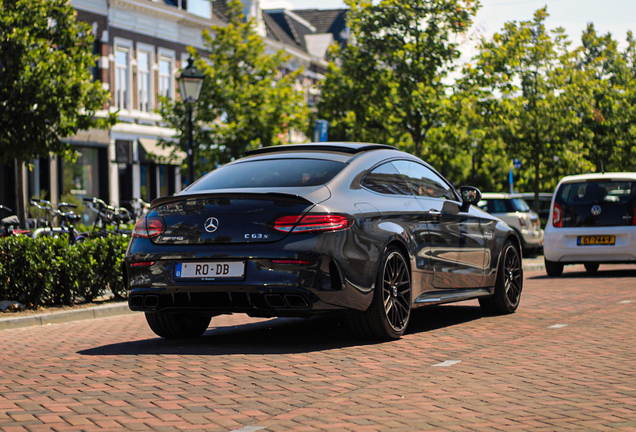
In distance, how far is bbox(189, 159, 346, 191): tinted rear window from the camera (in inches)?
278

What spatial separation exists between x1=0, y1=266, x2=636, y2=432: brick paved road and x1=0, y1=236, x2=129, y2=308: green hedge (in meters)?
1.38

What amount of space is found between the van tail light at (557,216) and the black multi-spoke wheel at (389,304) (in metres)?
8.53

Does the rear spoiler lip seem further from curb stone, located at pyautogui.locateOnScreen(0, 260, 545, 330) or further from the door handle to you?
curb stone, located at pyautogui.locateOnScreen(0, 260, 545, 330)

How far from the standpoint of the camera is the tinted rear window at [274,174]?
23.2 ft

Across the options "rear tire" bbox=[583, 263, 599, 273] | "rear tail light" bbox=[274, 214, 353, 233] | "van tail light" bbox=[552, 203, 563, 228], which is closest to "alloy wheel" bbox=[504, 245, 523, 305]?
"rear tail light" bbox=[274, 214, 353, 233]

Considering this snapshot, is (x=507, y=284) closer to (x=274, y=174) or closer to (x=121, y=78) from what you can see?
(x=274, y=174)

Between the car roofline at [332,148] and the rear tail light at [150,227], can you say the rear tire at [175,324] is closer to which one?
the rear tail light at [150,227]

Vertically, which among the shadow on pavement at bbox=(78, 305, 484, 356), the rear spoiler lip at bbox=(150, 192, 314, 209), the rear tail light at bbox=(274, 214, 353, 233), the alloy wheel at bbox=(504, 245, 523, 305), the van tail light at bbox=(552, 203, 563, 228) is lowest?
the shadow on pavement at bbox=(78, 305, 484, 356)

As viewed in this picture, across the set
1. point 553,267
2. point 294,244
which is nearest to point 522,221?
point 553,267

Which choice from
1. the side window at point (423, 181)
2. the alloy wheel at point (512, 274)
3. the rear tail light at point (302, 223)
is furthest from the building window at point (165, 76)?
the rear tail light at point (302, 223)

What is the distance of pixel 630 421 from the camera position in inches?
182

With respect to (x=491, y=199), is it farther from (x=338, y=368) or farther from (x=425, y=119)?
(x=338, y=368)

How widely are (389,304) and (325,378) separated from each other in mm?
1573

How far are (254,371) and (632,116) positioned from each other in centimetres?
3340
